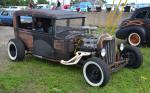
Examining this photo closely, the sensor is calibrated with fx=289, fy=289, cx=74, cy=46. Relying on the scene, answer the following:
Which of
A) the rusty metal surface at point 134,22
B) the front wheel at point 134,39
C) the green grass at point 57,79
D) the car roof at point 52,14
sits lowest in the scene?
the green grass at point 57,79

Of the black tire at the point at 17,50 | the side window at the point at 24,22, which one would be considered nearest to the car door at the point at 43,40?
the black tire at the point at 17,50

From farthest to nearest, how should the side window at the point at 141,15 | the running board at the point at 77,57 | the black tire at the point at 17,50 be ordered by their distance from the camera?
1. the side window at the point at 141,15
2. the black tire at the point at 17,50
3. the running board at the point at 77,57

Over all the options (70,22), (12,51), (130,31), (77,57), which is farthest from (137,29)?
(12,51)

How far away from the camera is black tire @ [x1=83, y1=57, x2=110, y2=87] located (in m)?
5.94

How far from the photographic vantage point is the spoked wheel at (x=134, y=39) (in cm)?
1123

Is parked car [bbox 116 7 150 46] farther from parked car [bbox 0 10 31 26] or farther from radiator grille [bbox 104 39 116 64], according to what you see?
parked car [bbox 0 10 31 26]

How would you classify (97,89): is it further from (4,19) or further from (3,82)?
(4,19)

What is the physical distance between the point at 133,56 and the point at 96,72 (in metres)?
1.63

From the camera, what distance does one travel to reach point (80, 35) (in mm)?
7309

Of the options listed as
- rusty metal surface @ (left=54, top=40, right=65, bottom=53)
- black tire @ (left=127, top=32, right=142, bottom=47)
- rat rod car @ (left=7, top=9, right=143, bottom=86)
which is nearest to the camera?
rat rod car @ (left=7, top=9, right=143, bottom=86)

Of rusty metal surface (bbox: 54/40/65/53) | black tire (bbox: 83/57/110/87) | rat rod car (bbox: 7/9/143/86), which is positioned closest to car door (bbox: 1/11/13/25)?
rat rod car (bbox: 7/9/143/86)

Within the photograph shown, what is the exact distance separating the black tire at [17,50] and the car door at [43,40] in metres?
0.37

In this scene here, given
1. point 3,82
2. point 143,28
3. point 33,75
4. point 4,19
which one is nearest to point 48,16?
point 33,75

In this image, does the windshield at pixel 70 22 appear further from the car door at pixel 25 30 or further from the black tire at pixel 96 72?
the black tire at pixel 96 72
